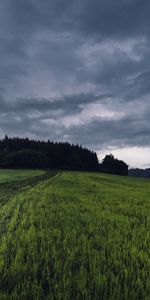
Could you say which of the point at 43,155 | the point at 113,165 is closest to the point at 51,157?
the point at 43,155

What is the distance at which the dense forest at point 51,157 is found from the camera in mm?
116000

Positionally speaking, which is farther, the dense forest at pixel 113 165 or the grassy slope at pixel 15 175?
the dense forest at pixel 113 165

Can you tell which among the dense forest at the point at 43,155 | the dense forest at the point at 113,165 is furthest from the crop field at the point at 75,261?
the dense forest at the point at 113,165

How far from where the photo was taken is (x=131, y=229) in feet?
25.0

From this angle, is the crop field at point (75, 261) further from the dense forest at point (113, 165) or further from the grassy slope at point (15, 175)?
the dense forest at point (113, 165)

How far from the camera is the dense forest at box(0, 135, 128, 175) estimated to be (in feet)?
381

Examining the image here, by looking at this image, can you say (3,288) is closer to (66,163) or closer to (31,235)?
(31,235)

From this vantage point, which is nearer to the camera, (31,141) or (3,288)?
(3,288)

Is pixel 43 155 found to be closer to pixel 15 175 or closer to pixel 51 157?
pixel 51 157

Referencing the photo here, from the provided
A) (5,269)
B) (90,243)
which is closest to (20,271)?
(5,269)

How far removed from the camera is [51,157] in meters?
136

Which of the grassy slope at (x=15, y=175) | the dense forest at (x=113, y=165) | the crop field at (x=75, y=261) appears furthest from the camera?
the dense forest at (x=113, y=165)

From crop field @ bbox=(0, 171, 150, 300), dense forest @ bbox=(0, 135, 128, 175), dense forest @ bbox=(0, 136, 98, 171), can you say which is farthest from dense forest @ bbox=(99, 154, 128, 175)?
crop field @ bbox=(0, 171, 150, 300)

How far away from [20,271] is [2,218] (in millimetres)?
5412
